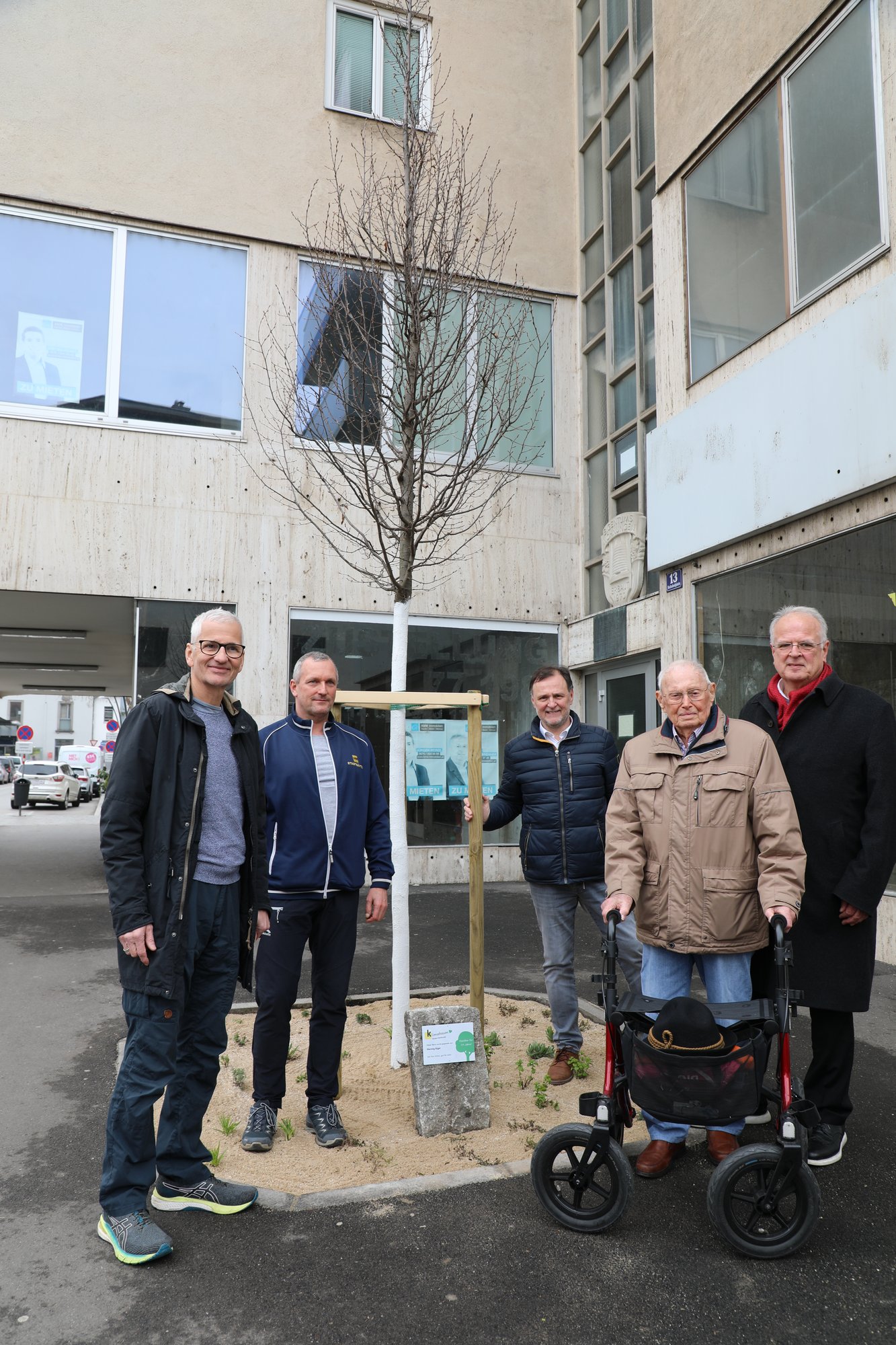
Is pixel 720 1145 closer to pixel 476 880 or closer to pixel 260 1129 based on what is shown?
pixel 476 880

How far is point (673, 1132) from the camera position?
3.63m

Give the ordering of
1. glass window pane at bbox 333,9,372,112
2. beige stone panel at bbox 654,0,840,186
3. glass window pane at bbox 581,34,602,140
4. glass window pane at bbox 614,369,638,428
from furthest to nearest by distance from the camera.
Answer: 1. glass window pane at bbox 581,34,602,140
2. glass window pane at bbox 333,9,372,112
3. glass window pane at bbox 614,369,638,428
4. beige stone panel at bbox 654,0,840,186

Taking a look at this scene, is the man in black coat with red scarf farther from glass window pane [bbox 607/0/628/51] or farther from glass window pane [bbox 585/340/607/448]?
glass window pane [bbox 607/0/628/51]

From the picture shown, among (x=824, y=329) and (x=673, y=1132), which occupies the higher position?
(x=824, y=329)

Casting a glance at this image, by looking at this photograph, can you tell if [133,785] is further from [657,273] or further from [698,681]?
[657,273]

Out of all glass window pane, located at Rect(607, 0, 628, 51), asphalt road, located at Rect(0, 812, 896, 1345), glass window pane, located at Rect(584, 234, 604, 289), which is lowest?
asphalt road, located at Rect(0, 812, 896, 1345)

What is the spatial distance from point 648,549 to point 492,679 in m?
2.50

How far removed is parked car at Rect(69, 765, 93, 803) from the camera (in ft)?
125

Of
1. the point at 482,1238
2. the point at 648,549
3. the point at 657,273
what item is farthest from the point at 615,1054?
the point at 657,273

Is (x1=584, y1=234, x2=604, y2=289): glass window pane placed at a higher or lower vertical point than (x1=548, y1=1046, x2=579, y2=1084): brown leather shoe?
higher

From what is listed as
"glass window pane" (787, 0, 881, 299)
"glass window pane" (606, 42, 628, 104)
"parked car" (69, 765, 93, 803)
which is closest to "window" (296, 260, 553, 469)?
"glass window pane" (787, 0, 881, 299)

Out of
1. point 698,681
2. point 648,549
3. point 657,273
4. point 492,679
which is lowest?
point 698,681

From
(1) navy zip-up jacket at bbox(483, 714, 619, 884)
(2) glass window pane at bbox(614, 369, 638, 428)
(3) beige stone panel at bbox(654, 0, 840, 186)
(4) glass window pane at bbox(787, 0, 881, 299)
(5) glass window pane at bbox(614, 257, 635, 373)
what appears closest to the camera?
(1) navy zip-up jacket at bbox(483, 714, 619, 884)

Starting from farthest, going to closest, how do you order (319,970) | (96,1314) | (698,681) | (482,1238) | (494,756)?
(494,756), (319,970), (698,681), (482,1238), (96,1314)
